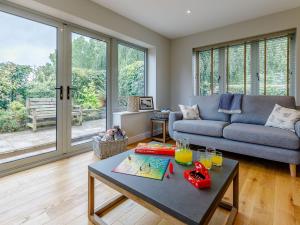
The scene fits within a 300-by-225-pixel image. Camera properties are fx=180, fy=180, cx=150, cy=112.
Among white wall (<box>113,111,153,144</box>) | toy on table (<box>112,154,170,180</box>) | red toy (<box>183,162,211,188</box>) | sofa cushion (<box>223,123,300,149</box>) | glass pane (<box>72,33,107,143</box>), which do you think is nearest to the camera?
red toy (<box>183,162,211,188</box>)

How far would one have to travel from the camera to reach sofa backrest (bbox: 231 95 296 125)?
2709mm

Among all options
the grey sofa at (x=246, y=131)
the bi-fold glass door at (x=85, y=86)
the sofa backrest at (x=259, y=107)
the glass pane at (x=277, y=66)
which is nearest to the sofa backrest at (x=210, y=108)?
the grey sofa at (x=246, y=131)

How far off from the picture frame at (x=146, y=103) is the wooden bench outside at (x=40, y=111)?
1652 millimetres

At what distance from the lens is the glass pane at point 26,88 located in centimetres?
214

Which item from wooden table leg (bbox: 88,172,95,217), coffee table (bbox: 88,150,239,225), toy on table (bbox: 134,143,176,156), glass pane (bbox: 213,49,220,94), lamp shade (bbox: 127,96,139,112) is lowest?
wooden table leg (bbox: 88,172,95,217)

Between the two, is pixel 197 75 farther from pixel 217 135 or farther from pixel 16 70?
pixel 16 70

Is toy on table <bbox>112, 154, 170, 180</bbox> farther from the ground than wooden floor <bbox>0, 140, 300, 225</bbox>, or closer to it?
farther from the ground

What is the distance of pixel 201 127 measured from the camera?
279cm

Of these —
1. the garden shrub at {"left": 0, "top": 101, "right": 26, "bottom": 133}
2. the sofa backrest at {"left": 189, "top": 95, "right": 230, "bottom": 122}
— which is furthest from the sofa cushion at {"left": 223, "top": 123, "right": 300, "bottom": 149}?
the garden shrub at {"left": 0, "top": 101, "right": 26, "bottom": 133}

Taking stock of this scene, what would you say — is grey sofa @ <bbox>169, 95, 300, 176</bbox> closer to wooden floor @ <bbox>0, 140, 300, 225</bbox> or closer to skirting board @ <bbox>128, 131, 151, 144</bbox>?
wooden floor @ <bbox>0, 140, 300, 225</bbox>

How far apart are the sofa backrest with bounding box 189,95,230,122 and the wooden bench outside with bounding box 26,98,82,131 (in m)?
2.51

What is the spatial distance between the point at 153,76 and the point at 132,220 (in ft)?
10.3

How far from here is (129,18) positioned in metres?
3.24

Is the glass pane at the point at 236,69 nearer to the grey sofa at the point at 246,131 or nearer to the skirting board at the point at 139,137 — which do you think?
Result: the grey sofa at the point at 246,131
